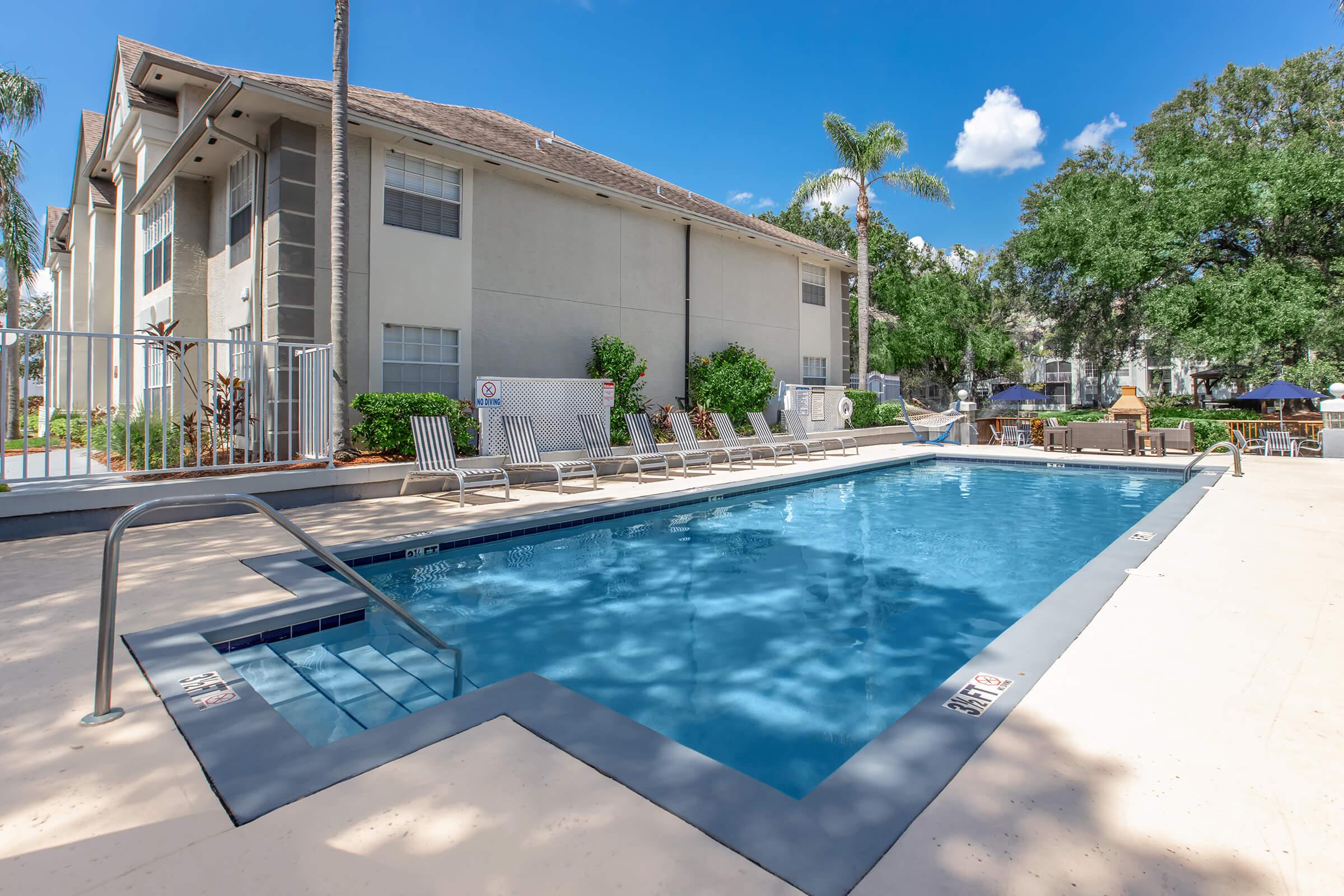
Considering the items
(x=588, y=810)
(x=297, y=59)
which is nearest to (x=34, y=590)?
(x=588, y=810)

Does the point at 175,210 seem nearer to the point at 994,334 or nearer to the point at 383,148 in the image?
the point at 383,148

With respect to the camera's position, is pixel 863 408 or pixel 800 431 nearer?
pixel 800 431

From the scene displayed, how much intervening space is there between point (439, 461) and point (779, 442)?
8.31m

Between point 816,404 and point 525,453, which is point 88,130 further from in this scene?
point 816,404

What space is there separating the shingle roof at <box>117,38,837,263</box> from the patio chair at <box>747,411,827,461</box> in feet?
16.1

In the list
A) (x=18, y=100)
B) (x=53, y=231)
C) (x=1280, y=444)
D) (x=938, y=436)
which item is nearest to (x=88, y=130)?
(x=18, y=100)

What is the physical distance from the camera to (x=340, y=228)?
9.03 meters

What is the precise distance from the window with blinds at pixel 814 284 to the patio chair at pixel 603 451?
368 inches

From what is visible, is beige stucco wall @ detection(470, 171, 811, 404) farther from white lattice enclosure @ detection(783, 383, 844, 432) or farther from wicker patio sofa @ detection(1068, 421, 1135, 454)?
wicker patio sofa @ detection(1068, 421, 1135, 454)

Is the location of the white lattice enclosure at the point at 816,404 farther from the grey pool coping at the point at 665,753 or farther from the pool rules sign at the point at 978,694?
the pool rules sign at the point at 978,694

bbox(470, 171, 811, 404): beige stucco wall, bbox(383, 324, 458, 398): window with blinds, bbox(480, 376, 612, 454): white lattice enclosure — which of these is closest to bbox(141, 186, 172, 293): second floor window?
bbox(383, 324, 458, 398): window with blinds

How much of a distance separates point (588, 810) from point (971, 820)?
116 cm

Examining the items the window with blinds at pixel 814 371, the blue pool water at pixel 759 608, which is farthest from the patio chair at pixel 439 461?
the window with blinds at pixel 814 371

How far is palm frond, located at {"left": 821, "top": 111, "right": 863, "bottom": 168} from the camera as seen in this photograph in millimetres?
19797
